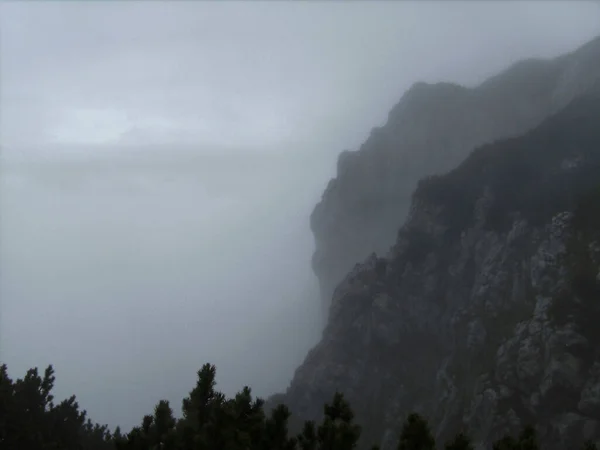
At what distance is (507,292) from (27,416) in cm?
7056

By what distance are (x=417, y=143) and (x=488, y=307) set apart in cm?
9036

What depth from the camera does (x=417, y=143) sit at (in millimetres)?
160250

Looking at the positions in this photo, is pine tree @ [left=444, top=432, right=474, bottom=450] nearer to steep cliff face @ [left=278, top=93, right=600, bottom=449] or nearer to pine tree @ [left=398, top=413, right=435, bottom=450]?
pine tree @ [left=398, top=413, right=435, bottom=450]

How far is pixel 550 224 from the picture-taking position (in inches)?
A: 3159

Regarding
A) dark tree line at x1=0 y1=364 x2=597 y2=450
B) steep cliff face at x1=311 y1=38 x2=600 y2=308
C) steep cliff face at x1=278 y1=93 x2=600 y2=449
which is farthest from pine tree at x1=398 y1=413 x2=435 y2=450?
steep cliff face at x1=311 y1=38 x2=600 y2=308

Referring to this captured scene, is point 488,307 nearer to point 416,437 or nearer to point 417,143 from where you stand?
point 416,437

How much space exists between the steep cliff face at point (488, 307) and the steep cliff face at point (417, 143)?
36413 mm

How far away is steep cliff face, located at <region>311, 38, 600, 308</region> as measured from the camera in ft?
480

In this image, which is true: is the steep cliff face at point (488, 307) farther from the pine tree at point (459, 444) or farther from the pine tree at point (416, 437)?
the pine tree at point (416, 437)

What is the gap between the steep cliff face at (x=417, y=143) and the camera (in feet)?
480

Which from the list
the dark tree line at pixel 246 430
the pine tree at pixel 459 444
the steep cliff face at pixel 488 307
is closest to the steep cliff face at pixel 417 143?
the steep cliff face at pixel 488 307

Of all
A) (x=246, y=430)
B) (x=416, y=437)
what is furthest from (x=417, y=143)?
(x=246, y=430)

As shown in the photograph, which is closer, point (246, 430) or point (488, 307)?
point (246, 430)

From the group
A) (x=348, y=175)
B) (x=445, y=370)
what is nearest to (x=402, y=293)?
(x=445, y=370)
